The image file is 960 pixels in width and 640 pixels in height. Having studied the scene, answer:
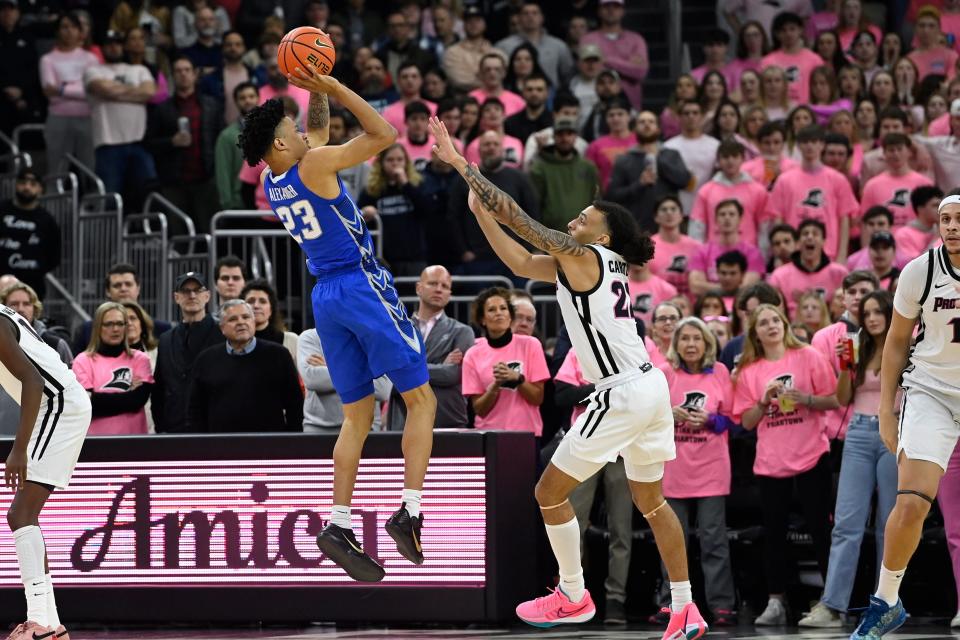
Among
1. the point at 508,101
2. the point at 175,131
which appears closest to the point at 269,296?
the point at 175,131

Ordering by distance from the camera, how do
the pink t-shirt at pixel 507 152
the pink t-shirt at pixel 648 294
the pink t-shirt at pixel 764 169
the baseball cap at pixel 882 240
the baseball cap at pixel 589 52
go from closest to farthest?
the baseball cap at pixel 882 240 → the pink t-shirt at pixel 648 294 → the pink t-shirt at pixel 507 152 → the pink t-shirt at pixel 764 169 → the baseball cap at pixel 589 52

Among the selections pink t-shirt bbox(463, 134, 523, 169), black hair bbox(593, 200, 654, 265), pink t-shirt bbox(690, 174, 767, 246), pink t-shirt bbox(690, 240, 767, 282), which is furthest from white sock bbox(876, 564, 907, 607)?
pink t-shirt bbox(463, 134, 523, 169)

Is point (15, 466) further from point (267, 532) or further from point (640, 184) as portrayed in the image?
point (640, 184)

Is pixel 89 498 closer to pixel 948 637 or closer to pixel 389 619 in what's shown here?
pixel 389 619

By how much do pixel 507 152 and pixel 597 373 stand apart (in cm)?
718

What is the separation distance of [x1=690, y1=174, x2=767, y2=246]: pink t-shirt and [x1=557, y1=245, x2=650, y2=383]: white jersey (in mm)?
6582

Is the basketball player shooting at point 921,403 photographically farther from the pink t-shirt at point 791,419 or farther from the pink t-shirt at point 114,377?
the pink t-shirt at point 114,377

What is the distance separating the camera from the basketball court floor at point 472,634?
10.0 metres

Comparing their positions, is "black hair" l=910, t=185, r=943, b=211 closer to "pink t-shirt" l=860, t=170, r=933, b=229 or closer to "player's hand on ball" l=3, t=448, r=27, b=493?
"pink t-shirt" l=860, t=170, r=933, b=229

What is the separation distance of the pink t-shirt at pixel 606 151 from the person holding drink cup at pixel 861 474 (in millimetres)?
5622

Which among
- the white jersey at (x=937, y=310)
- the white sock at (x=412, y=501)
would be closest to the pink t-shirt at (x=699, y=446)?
the white jersey at (x=937, y=310)

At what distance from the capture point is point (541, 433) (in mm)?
12164

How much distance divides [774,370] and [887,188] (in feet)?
14.9

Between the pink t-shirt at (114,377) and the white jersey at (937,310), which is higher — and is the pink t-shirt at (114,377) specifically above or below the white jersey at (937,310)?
below
